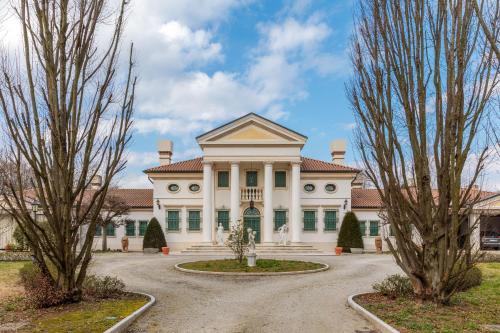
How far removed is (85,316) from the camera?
8.80 meters

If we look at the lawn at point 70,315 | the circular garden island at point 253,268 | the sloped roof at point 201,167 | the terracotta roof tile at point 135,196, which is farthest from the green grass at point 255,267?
the terracotta roof tile at point 135,196

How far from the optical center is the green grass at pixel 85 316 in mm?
7855

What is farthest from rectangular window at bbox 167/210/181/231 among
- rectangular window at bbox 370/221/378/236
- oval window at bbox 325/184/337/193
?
rectangular window at bbox 370/221/378/236

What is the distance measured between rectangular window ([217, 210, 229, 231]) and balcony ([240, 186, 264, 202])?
1.74 metres

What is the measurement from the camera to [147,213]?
1329 inches

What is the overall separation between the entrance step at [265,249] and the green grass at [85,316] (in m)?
19.5

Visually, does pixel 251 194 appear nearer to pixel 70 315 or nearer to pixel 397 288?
pixel 397 288

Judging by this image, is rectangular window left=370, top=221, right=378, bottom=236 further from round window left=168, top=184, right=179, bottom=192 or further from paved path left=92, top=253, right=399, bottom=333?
round window left=168, top=184, right=179, bottom=192

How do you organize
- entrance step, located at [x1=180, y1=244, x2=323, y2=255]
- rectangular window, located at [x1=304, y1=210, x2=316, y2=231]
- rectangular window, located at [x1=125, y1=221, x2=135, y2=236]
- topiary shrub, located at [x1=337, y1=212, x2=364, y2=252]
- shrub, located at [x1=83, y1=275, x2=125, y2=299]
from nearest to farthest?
shrub, located at [x1=83, y1=275, x2=125, y2=299], entrance step, located at [x1=180, y1=244, x2=323, y2=255], topiary shrub, located at [x1=337, y1=212, x2=364, y2=252], rectangular window, located at [x1=304, y1=210, x2=316, y2=231], rectangular window, located at [x1=125, y1=221, x2=135, y2=236]

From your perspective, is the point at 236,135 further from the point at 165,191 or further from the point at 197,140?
the point at 165,191

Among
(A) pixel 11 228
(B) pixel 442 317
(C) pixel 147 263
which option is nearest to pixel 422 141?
(B) pixel 442 317

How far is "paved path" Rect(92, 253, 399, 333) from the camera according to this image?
8703 mm

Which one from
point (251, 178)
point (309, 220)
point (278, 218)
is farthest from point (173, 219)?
point (309, 220)

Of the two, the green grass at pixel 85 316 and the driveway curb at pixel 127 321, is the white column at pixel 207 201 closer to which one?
the green grass at pixel 85 316
